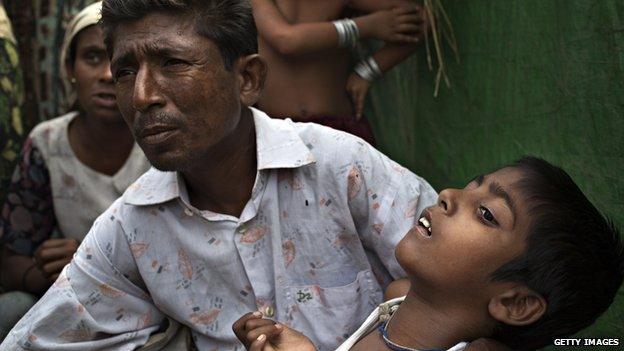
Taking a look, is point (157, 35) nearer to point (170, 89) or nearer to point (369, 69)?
point (170, 89)

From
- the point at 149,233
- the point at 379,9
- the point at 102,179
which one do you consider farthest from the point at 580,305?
the point at 102,179

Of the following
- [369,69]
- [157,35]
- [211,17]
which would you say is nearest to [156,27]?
[157,35]

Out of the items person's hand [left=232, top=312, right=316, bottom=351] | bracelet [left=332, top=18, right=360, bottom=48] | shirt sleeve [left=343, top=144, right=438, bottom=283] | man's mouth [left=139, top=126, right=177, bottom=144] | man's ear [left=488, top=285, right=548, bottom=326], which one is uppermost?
bracelet [left=332, top=18, right=360, bottom=48]

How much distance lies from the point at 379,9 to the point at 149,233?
149 centimetres

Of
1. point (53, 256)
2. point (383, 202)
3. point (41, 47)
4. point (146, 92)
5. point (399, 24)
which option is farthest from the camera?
point (41, 47)

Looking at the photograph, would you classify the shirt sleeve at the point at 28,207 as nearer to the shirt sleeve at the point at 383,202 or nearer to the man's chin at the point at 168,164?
the man's chin at the point at 168,164

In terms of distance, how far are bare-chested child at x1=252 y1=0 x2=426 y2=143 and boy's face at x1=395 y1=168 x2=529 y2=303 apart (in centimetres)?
148

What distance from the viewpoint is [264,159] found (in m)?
2.88

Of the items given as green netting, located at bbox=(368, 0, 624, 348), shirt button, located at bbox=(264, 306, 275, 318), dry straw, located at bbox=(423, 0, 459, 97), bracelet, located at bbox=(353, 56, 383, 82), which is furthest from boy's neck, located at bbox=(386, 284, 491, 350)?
bracelet, located at bbox=(353, 56, 383, 82)

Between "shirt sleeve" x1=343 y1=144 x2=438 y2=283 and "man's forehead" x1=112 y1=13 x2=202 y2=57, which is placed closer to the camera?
"man's forehead" x1=112 y1=13 x2=202 y2=57

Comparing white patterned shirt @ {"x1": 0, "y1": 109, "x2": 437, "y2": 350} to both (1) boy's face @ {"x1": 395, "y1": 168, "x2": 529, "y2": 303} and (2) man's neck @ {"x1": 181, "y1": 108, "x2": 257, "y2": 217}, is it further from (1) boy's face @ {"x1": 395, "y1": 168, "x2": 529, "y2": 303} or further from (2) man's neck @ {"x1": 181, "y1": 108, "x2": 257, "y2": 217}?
(1) boy's face @ {"x1": 395, "y1": 168, "x2": 529, "y2": 303}

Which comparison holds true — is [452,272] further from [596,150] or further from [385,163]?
[596,150]

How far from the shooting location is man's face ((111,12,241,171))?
2.73 meters

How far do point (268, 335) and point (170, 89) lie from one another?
2.32 ft
